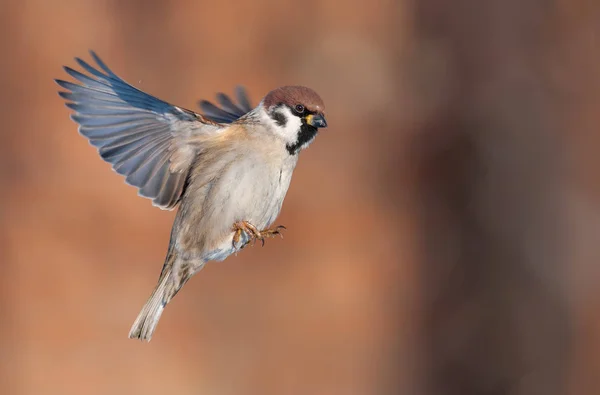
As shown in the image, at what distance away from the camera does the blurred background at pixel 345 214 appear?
279 cm

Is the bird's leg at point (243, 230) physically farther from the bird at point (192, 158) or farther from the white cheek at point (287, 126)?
the white cheek at point (287, 126)

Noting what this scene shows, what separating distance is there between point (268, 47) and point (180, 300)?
785mm

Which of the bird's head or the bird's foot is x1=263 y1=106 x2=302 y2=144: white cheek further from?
the bird's foot

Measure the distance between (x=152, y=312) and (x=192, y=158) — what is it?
210 millimetres

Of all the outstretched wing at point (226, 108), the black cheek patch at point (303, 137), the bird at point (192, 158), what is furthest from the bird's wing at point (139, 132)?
the outstretched wing at point (226, 108)

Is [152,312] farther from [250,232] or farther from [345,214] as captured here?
[345,214]

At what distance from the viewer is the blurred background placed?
110 inches

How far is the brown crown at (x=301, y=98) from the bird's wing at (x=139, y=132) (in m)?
0.12

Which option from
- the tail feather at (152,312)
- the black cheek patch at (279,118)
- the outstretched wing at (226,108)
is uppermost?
the outstretched wing at (226,108)

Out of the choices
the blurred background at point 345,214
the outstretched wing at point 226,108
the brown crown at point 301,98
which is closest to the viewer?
the brown crown at point 301,98

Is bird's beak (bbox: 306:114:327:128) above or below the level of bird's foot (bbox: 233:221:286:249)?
above

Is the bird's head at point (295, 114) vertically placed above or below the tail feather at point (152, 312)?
above

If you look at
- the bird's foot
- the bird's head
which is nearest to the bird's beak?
the bird's head

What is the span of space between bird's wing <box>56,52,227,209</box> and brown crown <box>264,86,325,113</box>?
117 millimetres
